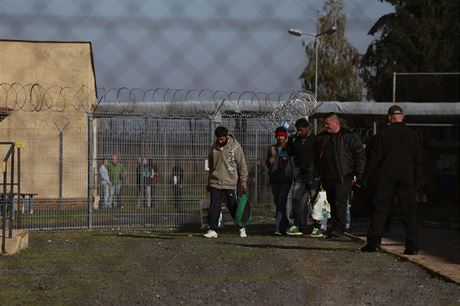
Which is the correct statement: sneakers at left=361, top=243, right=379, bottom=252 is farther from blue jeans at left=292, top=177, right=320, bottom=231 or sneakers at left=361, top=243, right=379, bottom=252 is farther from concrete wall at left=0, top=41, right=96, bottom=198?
concrete wall at left=0, top=41, right=96, bottom=198

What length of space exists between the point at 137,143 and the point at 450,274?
27.8 feet

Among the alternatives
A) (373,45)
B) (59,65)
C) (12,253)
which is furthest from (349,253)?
(59,65)

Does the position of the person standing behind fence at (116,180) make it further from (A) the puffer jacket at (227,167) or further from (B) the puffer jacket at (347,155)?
(B) the puffer jacket at (347,155)

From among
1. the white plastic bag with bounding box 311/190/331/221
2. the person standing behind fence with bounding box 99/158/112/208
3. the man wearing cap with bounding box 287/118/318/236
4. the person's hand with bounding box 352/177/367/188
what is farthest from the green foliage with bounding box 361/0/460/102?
the person standing behind fence with bounding box 99/158/112/208

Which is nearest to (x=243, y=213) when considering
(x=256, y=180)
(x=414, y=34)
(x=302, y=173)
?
(x=302, y=173)

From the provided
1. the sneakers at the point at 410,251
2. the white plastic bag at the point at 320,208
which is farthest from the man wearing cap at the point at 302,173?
the sneakers at the point at 410,251

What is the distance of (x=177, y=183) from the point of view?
54.9 feet

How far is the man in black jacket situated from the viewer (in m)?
11.3

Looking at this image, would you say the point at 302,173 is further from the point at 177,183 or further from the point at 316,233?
the point at 177,183

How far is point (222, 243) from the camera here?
12328 mm

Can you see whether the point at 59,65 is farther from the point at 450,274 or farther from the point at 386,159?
the point at 450,274

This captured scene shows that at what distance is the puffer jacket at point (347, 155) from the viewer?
444 inches

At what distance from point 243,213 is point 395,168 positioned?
3.73m

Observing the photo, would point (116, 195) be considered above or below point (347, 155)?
below
